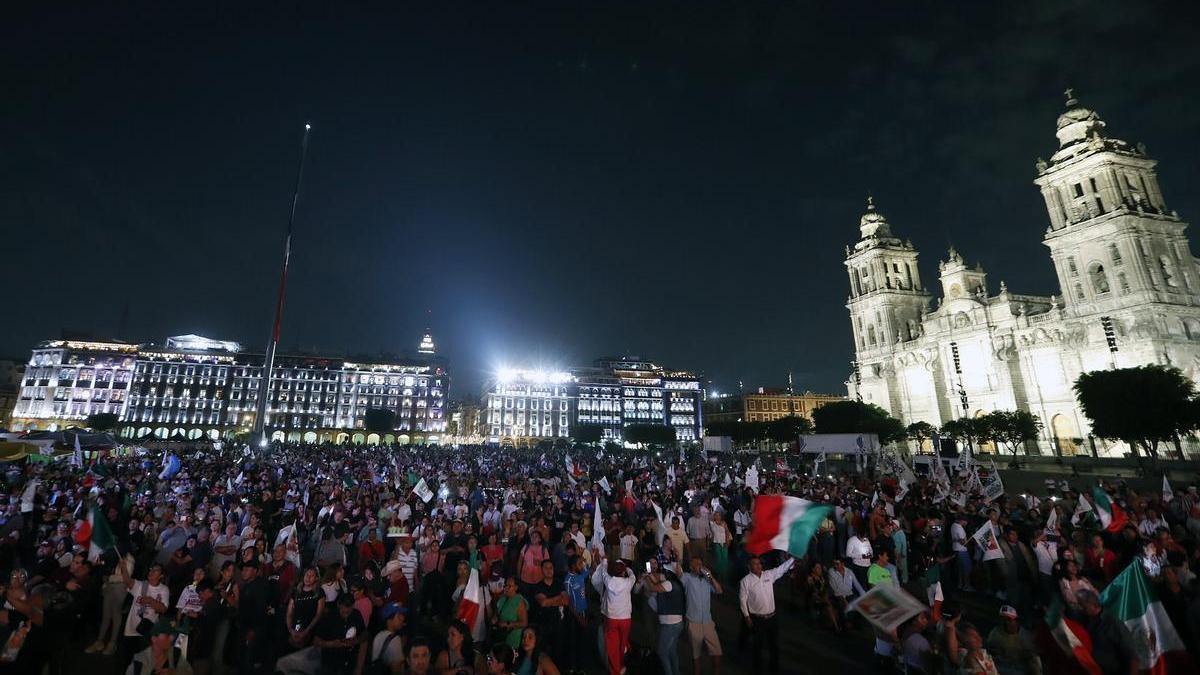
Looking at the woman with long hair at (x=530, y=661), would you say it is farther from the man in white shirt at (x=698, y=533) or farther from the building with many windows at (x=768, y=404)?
the building with many windows at (x=768, y=404)

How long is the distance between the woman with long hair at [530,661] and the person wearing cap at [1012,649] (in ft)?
15.2

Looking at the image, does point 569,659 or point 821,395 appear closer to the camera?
point 569,659

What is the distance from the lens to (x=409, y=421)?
416 ft

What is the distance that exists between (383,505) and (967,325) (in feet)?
262

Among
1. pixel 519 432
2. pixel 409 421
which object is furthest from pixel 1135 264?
pixel 409 421

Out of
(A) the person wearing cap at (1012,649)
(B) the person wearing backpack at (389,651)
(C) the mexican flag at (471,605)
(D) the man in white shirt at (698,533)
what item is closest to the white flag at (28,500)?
(B) the person wearing backpack at (389,651)

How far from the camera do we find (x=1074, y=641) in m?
5.25

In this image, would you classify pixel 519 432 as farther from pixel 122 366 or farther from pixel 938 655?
pixel 938 655

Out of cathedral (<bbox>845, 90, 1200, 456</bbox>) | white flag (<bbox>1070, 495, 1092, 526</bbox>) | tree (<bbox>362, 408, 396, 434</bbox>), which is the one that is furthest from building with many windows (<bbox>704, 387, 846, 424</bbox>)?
white flag (<bbox>1070, 495, 1092, 526</bbox>)

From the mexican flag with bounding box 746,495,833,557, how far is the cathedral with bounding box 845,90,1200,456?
54004 mm

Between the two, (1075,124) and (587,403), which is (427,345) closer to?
(587,403)

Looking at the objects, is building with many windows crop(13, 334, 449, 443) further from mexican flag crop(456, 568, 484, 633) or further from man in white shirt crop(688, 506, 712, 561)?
mexican flag crop(456, 568, 484, 633)

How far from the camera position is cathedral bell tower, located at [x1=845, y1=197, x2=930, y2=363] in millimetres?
86188

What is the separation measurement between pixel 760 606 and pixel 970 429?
204 ft
